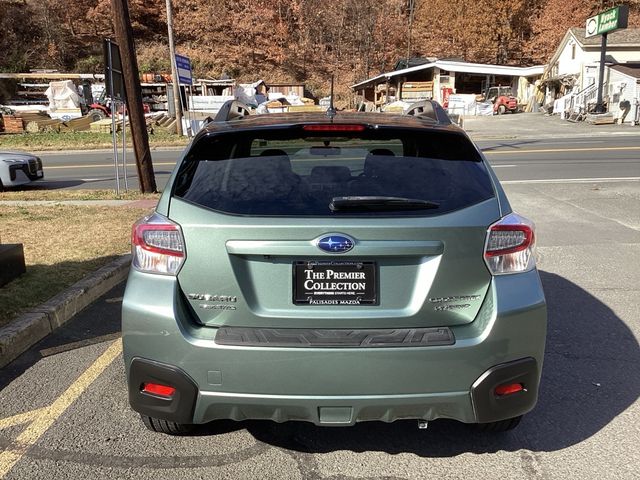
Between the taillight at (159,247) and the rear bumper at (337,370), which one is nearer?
the rear bumper at (337,370)

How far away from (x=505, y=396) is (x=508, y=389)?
0.04 m

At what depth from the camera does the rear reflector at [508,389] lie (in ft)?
8.23

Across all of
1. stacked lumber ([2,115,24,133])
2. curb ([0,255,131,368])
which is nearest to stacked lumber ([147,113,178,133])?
stacked lumber ([2,115,24,133])

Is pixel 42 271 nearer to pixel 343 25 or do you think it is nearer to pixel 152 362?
pixel 152 362

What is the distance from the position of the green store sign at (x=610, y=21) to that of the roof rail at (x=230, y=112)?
113 ft

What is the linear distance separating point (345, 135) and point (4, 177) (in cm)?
1239

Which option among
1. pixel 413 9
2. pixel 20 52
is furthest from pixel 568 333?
pixel 413 9

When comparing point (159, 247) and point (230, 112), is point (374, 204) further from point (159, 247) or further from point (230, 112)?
point (230, 112)

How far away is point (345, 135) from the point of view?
2877mm

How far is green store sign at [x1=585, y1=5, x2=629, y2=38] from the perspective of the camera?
103ft

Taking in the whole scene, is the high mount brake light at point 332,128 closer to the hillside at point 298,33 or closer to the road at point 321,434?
the road at point 321,434

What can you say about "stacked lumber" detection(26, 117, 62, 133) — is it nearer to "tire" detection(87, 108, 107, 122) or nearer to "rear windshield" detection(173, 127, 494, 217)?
"tire" detection(87, 108, 107, 122)

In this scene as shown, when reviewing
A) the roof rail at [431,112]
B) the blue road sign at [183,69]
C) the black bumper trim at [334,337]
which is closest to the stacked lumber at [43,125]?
the blue road sign at [183,69]

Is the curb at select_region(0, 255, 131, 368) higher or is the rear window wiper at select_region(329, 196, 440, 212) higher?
the rear window wiper at select_region(329, 196, 440, 212)
